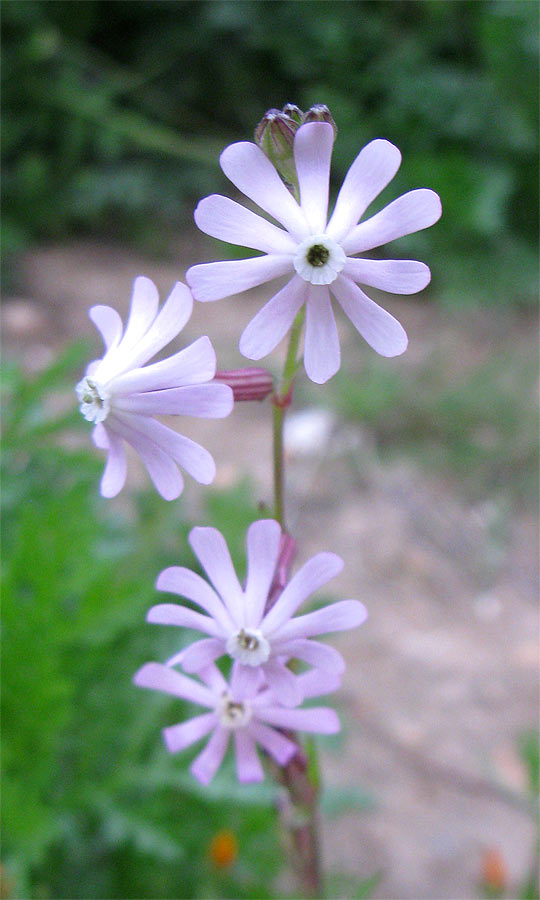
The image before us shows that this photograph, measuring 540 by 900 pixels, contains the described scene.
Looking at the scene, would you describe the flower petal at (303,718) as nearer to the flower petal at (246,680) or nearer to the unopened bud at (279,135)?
the flower petal at (246,680)

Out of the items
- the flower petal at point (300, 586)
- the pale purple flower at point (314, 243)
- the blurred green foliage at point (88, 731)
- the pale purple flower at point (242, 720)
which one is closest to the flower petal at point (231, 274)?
the pale purple flower at point (314, 243)

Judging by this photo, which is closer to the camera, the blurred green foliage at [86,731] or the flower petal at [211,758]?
the flower petal at [211,758]

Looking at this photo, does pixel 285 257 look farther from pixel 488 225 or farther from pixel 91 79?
pixel 91 79

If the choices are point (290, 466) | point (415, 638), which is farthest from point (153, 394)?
point (290, 466)

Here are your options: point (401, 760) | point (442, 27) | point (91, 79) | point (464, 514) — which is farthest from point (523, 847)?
point (91, 79)

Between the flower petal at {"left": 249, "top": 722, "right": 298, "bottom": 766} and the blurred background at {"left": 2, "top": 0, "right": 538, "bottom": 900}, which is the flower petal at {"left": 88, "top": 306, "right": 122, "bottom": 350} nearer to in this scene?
the flower petal at {"left": 249, "top": 722, "right": 298, "bottom": 766}

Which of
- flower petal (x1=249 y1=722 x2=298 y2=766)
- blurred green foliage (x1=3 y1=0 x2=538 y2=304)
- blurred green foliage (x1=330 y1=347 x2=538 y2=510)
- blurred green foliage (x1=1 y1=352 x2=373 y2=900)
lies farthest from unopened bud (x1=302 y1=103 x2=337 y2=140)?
blurred green foliage (x1=3 y1=0 x2=538 y2=304)
